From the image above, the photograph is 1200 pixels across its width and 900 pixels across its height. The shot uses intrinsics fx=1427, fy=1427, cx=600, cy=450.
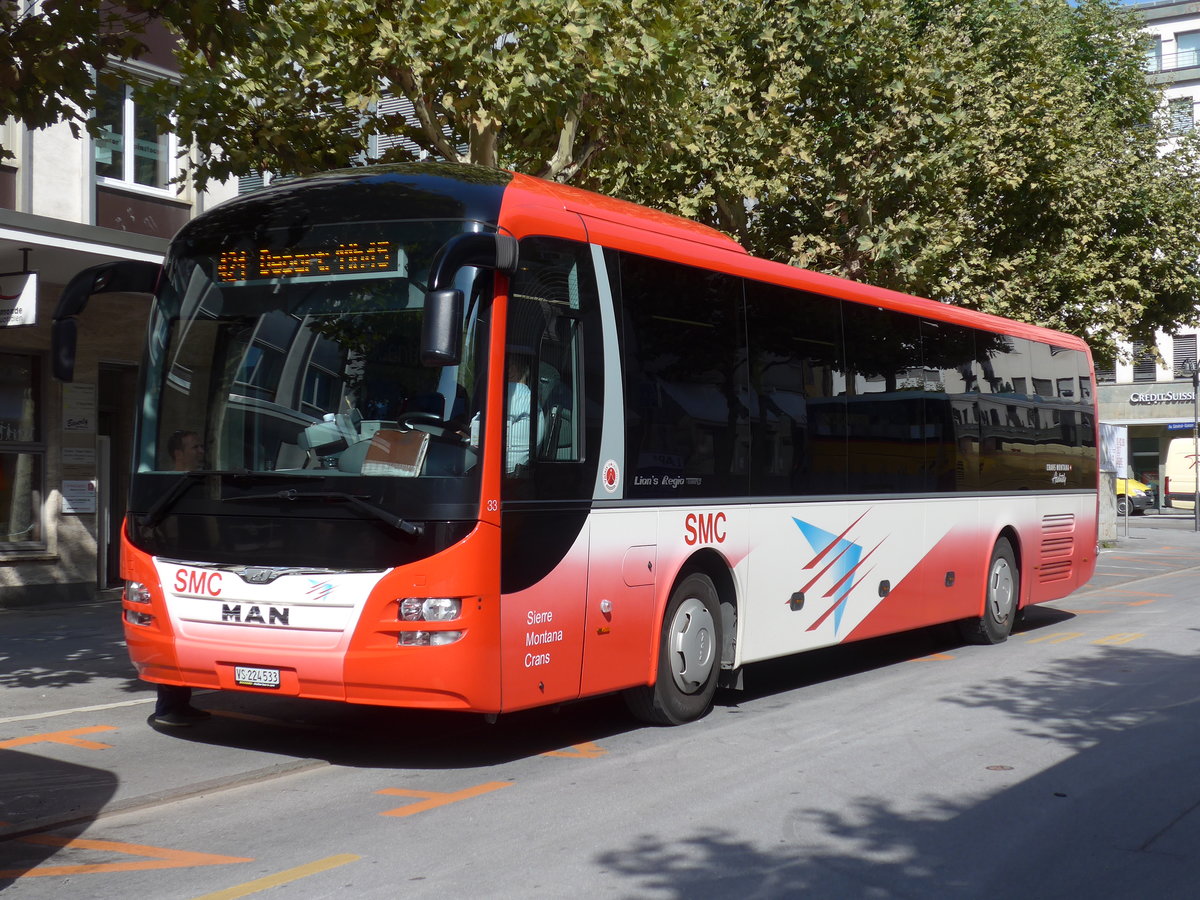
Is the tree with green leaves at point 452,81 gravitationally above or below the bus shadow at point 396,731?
above

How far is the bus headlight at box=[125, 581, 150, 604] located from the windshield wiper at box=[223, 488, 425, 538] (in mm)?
1048

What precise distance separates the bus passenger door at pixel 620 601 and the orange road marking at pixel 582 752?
14.2 inches

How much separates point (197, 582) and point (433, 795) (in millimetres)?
1853

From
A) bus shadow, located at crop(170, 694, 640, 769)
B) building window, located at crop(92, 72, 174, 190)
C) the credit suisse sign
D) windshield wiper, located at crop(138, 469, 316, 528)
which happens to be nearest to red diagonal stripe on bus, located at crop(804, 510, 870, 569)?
bus shadow, located at crop(170, 694, 640, 769)

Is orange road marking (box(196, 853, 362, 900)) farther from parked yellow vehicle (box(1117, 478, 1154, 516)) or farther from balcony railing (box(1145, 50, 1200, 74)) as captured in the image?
balcony railing (box(1145, 50, 1200, 74))

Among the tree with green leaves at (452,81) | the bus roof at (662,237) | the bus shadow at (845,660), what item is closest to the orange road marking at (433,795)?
the bus roof at (662,237)

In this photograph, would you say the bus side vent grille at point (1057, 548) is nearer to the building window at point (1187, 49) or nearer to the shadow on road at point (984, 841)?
the shadow on road at point (984, 841)

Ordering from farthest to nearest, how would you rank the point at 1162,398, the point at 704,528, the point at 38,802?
1. the point at 1162,398
2. the point at 704,528
3. the point at 38,802

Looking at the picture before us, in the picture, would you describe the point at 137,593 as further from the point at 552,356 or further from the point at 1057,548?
the point at 1057,548

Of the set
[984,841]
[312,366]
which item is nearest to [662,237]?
[312,366]

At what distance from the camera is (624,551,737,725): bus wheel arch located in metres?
8.87

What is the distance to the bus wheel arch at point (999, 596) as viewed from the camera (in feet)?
45.0

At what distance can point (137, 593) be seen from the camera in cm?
810

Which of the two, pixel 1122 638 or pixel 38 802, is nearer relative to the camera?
pixel 38 802
